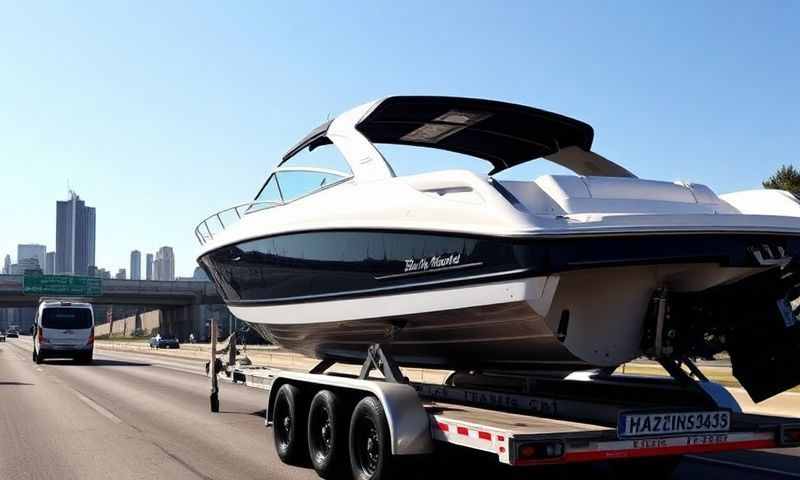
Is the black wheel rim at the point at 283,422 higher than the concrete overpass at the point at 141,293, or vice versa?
the concrete overpass at the point at 141,293

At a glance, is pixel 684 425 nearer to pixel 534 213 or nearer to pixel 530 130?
pixel 534 213

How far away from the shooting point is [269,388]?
9672mm

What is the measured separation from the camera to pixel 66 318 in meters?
31.8

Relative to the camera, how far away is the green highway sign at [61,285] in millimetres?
69188

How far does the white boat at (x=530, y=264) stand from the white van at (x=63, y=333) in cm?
2508

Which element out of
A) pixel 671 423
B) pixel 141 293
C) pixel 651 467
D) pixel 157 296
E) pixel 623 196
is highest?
pixel 141 293

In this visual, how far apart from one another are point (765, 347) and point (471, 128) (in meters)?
4.03

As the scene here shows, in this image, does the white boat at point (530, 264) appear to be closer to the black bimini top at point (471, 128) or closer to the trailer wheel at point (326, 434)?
the black bimini top at point (471, 128)

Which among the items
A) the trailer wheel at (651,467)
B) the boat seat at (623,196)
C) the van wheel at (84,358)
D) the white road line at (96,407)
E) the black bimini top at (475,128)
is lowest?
the trailer wheel at (651,467)

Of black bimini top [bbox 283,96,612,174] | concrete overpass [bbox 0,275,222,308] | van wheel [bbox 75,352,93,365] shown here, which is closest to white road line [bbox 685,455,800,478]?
black bimini top [bbox 283,96,612,174]

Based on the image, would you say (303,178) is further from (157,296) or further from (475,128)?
(157,296)

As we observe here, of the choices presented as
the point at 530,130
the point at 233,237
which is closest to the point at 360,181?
the point at 530,130

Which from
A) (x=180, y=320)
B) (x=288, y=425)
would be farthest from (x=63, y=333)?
(x=180, y=320)

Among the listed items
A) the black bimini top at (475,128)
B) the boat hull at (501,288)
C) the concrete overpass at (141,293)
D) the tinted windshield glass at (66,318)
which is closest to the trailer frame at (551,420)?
the boat hull at (501,288)
